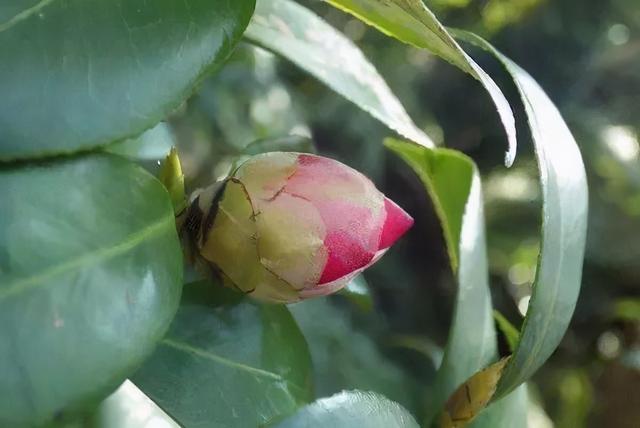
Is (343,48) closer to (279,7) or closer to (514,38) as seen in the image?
(279,7)

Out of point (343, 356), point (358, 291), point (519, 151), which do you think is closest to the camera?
point (358, 291)

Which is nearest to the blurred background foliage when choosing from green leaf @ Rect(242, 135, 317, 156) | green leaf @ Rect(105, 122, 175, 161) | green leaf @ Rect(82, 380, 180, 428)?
green leaf @ Rect(242, 135, 317, 156)

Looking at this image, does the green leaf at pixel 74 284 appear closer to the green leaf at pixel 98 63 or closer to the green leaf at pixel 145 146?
the green leaf at pixel 98 63

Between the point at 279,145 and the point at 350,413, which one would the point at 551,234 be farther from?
the point at 279,145

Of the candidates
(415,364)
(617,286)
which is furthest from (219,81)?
(617,286)

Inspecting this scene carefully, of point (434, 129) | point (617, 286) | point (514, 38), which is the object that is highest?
point (514, 38)

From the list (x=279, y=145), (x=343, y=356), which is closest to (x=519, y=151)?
(x=343, y=356)
